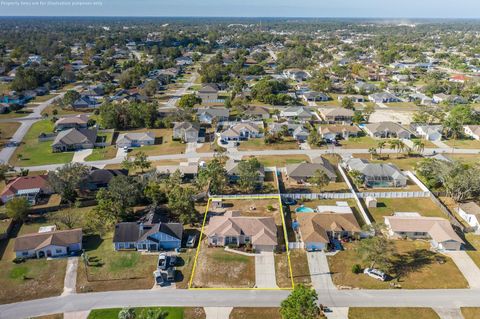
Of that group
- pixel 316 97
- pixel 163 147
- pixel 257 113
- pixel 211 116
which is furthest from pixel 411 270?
pixel 316 97

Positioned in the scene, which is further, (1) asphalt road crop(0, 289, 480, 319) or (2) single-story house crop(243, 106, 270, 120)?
(2) single-story house crop(243, 106, 270, 120)

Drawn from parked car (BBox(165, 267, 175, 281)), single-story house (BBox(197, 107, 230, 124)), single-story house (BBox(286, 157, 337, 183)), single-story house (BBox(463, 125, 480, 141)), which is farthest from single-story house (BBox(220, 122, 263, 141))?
single-story house (BBox(463, 125, 480, 141))

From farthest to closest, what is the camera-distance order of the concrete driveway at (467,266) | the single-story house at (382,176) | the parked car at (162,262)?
1. the single-story house at (382,176)
2. the parked car at (162,262)
3. the concrete driveway at (467,266)

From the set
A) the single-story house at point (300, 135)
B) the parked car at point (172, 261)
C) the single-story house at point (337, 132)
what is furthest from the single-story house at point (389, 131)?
the parked car at point (172, 261)

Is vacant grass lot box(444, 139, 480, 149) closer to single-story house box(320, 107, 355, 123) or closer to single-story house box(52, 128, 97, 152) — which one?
single-story house box(320, 107, 355, 123)

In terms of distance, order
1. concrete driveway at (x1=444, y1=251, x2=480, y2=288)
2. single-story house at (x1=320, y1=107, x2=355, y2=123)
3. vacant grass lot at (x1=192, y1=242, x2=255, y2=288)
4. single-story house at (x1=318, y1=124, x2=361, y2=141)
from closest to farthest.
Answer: vacant grass lot at (x1=192, y1=242, x2=255, y2=288) → concrete driveway at (x1=444, y1=251, x2=480, y2=288) → single-story house at (x1=318, y1=124, x2=361, y2=141) → single-story house at (x1=320, y1=107, x2=355, y2=123)

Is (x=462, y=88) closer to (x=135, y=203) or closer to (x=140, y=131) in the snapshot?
(x=140, y=131)

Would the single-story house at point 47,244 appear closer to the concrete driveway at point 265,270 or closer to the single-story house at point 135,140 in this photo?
the concrete driveway at point 265,270
